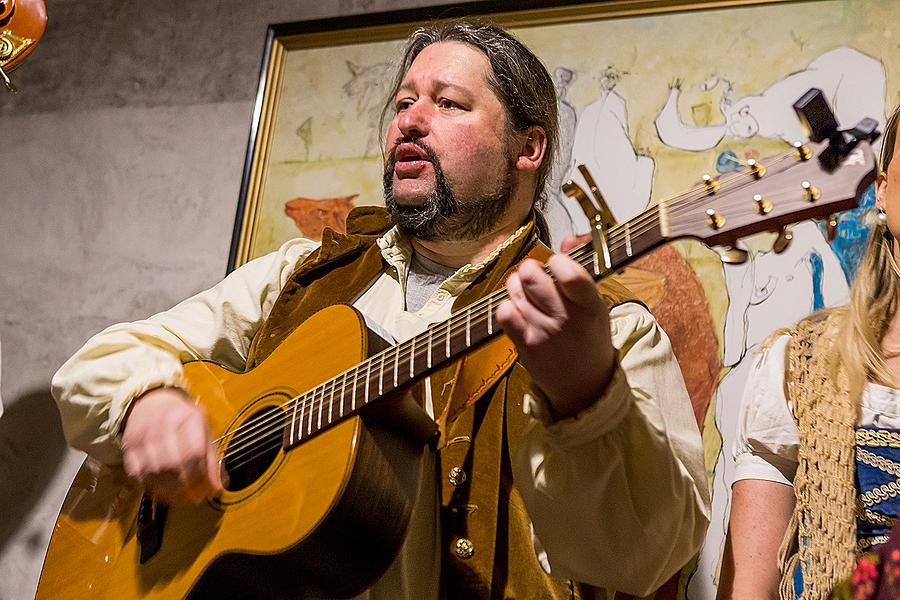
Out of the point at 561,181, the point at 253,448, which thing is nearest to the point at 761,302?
the point at 561,181

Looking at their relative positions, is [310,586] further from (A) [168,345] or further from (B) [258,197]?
(B) [258,197]

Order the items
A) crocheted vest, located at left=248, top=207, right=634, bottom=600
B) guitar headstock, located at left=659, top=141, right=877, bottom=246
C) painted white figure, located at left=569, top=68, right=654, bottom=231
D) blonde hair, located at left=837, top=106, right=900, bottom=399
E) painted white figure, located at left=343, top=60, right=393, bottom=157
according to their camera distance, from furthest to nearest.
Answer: painted white figure, located at left=343, top=60, right=393, bottom=157, painted white figure, located at left=569, top=68, right=654, bottom=231, blonde hair, located at left=837, top=106, right=900, bottom=399, crocheted vest, located at left=248, top=207, right=634, bottom=600, guitar headstock, located at left=659, top=141, right=877, bottom=246

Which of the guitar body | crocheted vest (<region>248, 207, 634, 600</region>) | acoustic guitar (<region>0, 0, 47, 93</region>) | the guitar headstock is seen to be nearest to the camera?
the guitar headstock

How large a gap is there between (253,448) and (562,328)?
0.47m

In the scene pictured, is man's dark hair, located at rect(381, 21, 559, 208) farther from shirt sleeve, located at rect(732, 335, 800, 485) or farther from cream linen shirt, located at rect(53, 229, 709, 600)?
shirt sleeve, located at rect(732, 335, 800, 485)

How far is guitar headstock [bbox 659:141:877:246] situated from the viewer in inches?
35.4

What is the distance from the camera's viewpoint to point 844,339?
4.49ft

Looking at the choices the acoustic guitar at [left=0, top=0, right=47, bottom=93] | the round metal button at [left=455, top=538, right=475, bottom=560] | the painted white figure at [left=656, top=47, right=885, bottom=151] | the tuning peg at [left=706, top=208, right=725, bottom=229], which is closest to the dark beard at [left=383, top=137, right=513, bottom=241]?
the painted white figure at [left=656, top=47, right=885, bottom=151]

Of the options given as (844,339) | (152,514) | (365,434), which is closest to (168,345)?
(152,514)

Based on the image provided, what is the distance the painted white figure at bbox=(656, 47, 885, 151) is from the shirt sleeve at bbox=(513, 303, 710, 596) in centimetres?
82

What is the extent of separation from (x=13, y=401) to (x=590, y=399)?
5.15ft

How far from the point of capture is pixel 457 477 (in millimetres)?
1239

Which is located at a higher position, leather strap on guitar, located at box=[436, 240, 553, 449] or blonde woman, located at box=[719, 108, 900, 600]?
leather strap on guitar, located at box=[436, 240, 553, 449]

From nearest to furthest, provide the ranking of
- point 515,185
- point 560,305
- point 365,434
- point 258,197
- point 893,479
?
point 560,305 < point 365,434 < point 893,479 < point 515,185 < point 258,197
